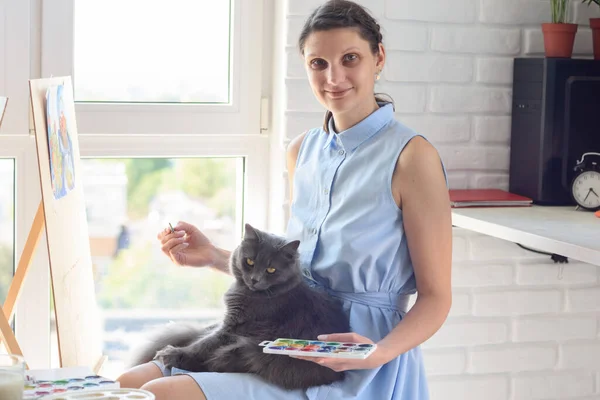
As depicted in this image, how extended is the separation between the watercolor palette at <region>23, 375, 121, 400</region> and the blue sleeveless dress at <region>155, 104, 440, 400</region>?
42 cm

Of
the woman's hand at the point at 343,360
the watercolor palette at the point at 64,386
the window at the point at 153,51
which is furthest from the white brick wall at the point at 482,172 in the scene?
the watercolor palette at the point at 64,386

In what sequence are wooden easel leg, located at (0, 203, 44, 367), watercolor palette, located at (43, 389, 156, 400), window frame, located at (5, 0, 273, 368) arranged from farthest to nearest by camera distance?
window frame, located at (5, 0, 273, 368), wooden easel leg, located at (0, 203, 44, 367), watercolor palette, located at (43, 389, 156, 400)

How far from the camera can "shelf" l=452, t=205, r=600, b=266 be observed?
1627 mm

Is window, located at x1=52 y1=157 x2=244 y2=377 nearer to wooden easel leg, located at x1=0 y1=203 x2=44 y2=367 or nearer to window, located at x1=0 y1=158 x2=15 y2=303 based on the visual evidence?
window, located at x1=0 y1=158 x2=15 y2=303

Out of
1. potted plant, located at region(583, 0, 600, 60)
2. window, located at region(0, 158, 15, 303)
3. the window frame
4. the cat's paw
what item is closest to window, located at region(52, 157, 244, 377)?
the window frame

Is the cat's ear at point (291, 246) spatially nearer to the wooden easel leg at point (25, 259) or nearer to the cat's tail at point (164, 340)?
the cat's tail at point (164, 340)

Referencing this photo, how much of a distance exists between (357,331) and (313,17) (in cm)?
64

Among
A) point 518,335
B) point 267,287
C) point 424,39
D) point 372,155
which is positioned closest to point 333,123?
point 372,155

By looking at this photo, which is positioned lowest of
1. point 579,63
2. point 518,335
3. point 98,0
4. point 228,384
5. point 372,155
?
point 518,335

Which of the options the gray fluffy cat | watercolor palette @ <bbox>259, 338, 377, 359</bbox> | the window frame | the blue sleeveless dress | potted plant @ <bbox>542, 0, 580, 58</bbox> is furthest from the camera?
potted plant @ <bbox>542, 0, 580, 58</bbox>

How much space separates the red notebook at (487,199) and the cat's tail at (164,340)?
826 mm

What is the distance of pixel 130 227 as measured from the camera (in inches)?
89.5

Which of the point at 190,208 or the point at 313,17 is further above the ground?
the point at 313,17

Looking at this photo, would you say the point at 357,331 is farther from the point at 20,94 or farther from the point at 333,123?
the point at 20,94
